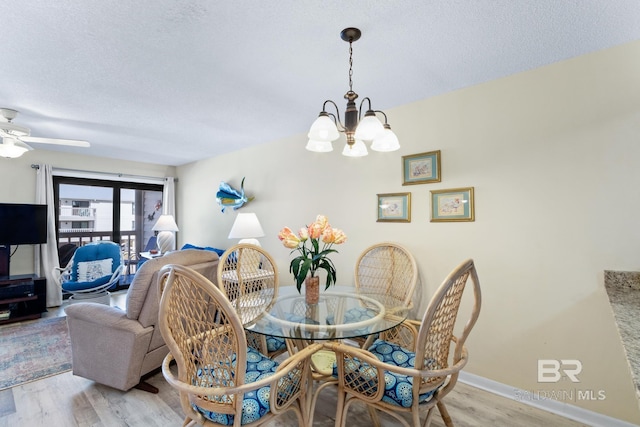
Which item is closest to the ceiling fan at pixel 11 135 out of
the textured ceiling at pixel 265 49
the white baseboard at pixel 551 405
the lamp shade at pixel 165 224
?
the textured ceiling at pixel 265 49

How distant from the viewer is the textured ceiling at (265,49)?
58.9 inches

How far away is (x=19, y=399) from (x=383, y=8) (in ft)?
11.0

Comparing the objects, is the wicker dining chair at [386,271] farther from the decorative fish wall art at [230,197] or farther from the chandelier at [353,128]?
the decorative fish wall art at [230,197]

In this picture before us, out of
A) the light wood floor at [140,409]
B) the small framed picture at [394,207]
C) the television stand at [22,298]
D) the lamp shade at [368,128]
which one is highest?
the lamp shade at [368,128]

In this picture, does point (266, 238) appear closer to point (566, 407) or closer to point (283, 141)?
point (283, 141)

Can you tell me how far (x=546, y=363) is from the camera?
6.49 feet

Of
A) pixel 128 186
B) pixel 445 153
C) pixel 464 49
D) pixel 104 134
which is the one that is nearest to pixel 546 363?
pixel 445 153

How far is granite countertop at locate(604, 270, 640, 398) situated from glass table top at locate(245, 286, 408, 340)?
91 cm

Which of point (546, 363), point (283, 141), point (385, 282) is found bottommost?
point (546, 363)

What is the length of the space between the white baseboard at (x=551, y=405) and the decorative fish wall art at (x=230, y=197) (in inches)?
125

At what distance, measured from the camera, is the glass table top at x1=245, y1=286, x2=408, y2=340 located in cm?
153

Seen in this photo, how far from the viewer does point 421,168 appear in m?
2.54

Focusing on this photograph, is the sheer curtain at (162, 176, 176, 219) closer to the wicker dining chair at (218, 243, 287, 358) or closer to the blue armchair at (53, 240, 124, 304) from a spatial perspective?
the blue armchair at (53, 240, 124, 304)

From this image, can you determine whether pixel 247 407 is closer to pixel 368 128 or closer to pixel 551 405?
pixel 368 128
